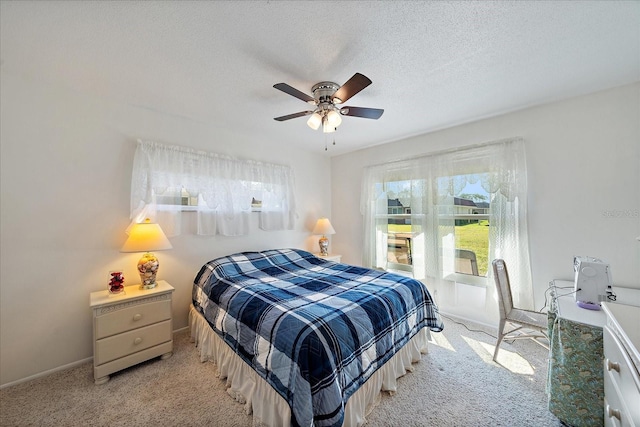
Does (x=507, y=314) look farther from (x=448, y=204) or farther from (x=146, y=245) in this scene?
(x=146, y=245)

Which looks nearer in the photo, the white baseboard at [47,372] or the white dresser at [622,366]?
the white dresser at [622,366]

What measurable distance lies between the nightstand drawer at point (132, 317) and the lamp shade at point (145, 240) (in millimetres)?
464

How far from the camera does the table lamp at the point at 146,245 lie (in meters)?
2.04

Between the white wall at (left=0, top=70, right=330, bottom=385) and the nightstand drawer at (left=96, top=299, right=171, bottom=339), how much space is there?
0.48 m

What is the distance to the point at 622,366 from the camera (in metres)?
0.96

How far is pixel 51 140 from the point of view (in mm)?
1957

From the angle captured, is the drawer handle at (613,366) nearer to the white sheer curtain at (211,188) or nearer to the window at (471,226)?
the window at (471,226)

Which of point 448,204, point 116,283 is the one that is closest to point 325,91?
point 448,204

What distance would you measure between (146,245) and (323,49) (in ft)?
7.09

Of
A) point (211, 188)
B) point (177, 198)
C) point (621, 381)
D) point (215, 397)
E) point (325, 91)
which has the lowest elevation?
point (215, 397)

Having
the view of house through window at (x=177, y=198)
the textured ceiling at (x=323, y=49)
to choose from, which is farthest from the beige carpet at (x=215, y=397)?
the textured ceiling at (x=323, y=49)

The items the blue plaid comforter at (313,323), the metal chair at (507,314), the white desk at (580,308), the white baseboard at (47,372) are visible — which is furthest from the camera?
the metal chair at (507,314)

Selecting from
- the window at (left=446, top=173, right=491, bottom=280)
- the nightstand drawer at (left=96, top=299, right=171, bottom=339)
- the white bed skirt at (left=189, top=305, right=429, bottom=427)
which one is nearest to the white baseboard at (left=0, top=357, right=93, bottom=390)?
the nightstand drawer at (left=96, top=299, right=171, bottom=339)

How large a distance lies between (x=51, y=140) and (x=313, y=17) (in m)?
2.38
